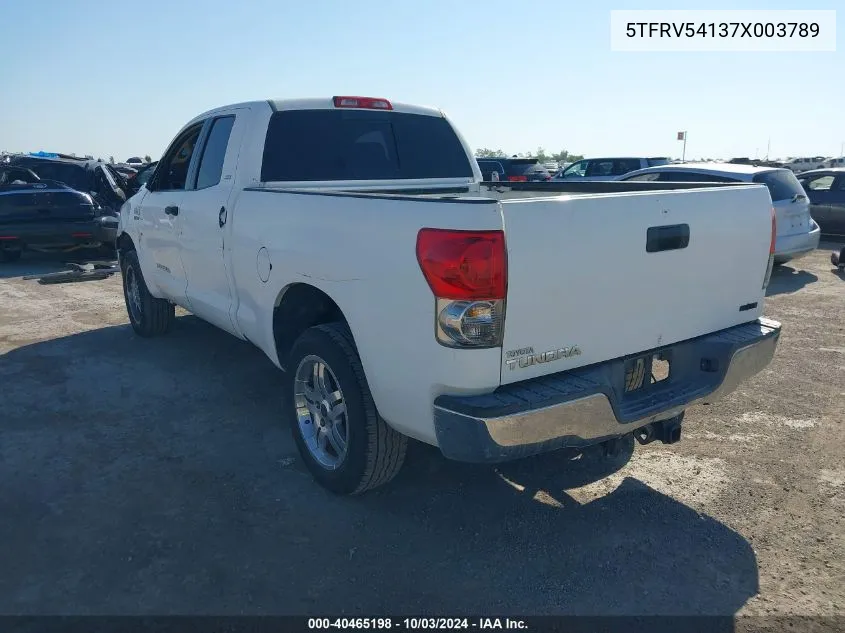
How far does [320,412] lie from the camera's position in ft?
12.3

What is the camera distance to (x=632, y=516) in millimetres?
3424

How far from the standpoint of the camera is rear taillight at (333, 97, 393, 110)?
15.5 ft

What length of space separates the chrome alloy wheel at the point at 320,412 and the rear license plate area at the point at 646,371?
142 centimetres

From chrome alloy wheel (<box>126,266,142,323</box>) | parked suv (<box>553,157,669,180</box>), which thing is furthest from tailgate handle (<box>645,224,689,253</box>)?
parked suv (<box>553,157,669,180</box>)

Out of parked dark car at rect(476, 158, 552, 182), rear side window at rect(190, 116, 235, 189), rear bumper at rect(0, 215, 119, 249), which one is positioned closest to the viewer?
rear side window at rect(190, 116, 235, 189)

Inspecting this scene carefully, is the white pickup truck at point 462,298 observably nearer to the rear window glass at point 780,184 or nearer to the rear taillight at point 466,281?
the rear taillight at point 466,281

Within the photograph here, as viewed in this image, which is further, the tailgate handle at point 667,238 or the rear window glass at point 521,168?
the rear window glass at point 521,168

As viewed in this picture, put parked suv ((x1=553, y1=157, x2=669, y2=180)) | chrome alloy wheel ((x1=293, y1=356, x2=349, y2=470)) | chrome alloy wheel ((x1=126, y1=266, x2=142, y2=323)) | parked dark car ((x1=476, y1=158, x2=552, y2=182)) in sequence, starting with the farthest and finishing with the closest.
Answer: parked dark car ((x1=476, y1=158, x2=552, y2=182)), parked suv ((x1=553, y1=157, x2=669, y2=180)), chrome alloy wheel ((x1=126, y1=266, x2=142, y2=323)), chrome alloy wheel ((x1=293, y1=356, x2=349, y2=470))

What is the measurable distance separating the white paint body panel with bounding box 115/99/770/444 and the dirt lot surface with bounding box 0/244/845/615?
0.71 metres

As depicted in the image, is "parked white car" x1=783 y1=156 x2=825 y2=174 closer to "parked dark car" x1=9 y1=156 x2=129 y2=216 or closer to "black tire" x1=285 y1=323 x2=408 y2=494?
"parked dark car" x1=9 y1=156 x2=129 y2=216

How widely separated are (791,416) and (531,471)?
79.6 inches

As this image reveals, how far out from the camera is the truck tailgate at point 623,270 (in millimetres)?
2711

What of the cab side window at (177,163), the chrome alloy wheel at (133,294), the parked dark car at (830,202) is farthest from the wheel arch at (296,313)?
the parked dark car at (830,202)

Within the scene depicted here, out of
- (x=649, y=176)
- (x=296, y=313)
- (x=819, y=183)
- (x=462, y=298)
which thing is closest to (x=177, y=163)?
(x=296, y=313)
